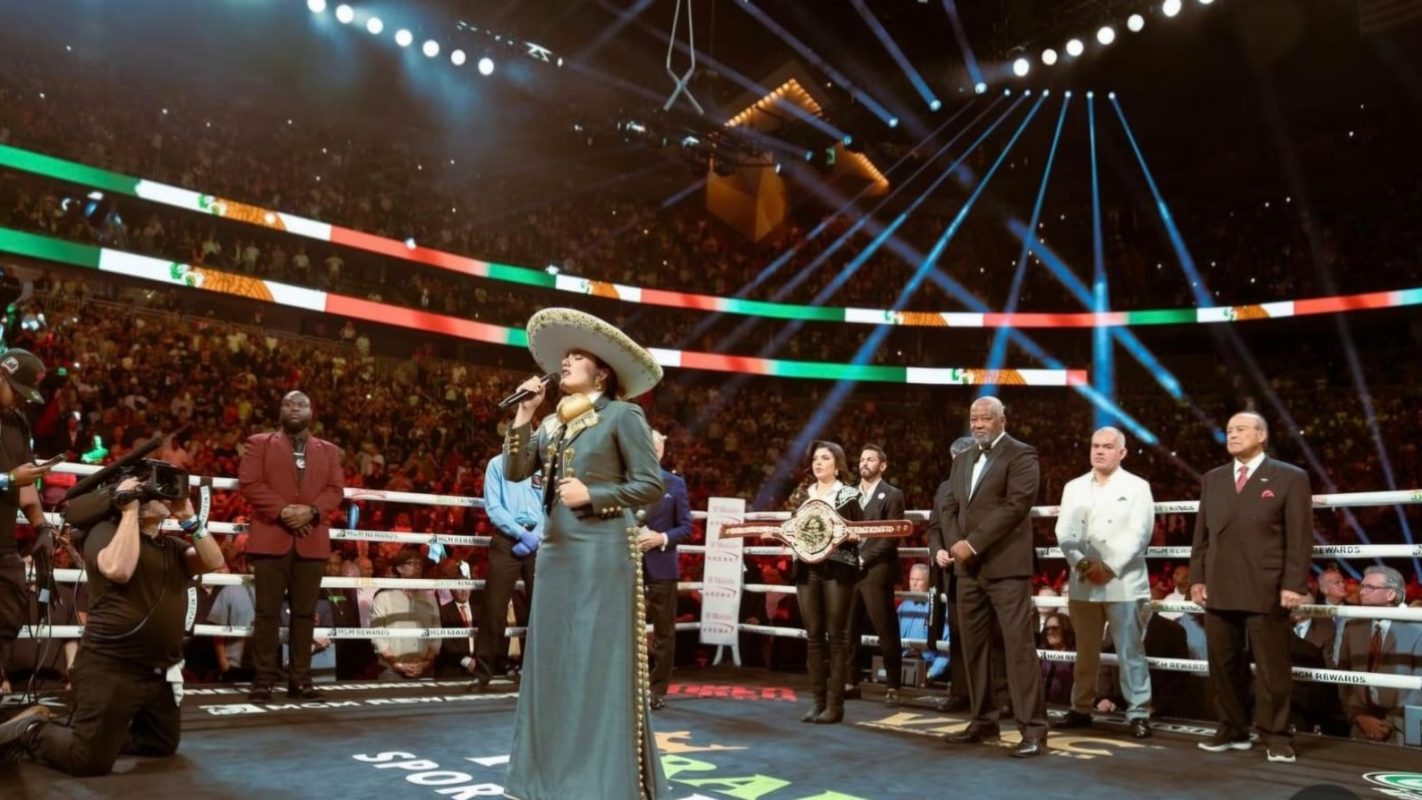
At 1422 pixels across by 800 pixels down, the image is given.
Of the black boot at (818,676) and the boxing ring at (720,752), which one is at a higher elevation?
the black boot at (818,676)

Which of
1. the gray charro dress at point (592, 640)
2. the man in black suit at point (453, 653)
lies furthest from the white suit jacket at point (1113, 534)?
the man in black suit at point (453, 653)

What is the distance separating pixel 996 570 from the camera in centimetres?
471

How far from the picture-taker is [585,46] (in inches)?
762

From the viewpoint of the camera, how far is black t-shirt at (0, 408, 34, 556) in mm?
4113

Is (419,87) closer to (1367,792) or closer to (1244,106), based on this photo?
(1244,106)

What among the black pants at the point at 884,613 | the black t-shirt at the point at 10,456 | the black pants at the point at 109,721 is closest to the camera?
the black pants at the point at 109,721

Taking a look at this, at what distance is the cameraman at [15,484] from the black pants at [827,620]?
3525 millimetres

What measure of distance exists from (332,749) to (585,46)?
1741 cm

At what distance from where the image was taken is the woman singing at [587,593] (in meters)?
3.00

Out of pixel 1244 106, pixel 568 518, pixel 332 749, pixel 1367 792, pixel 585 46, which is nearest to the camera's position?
pixel 568 518

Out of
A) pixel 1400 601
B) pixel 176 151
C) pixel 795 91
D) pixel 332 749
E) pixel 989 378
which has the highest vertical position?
pixel 795 91

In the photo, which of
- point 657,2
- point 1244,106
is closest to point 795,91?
point 657,2

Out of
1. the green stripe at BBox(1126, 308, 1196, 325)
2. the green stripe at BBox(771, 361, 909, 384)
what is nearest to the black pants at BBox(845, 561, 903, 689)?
the green stripe at BBox(1126, 308, 1196, 325)

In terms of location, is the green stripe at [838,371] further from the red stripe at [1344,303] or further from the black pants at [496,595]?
the black pants at [496,595]
